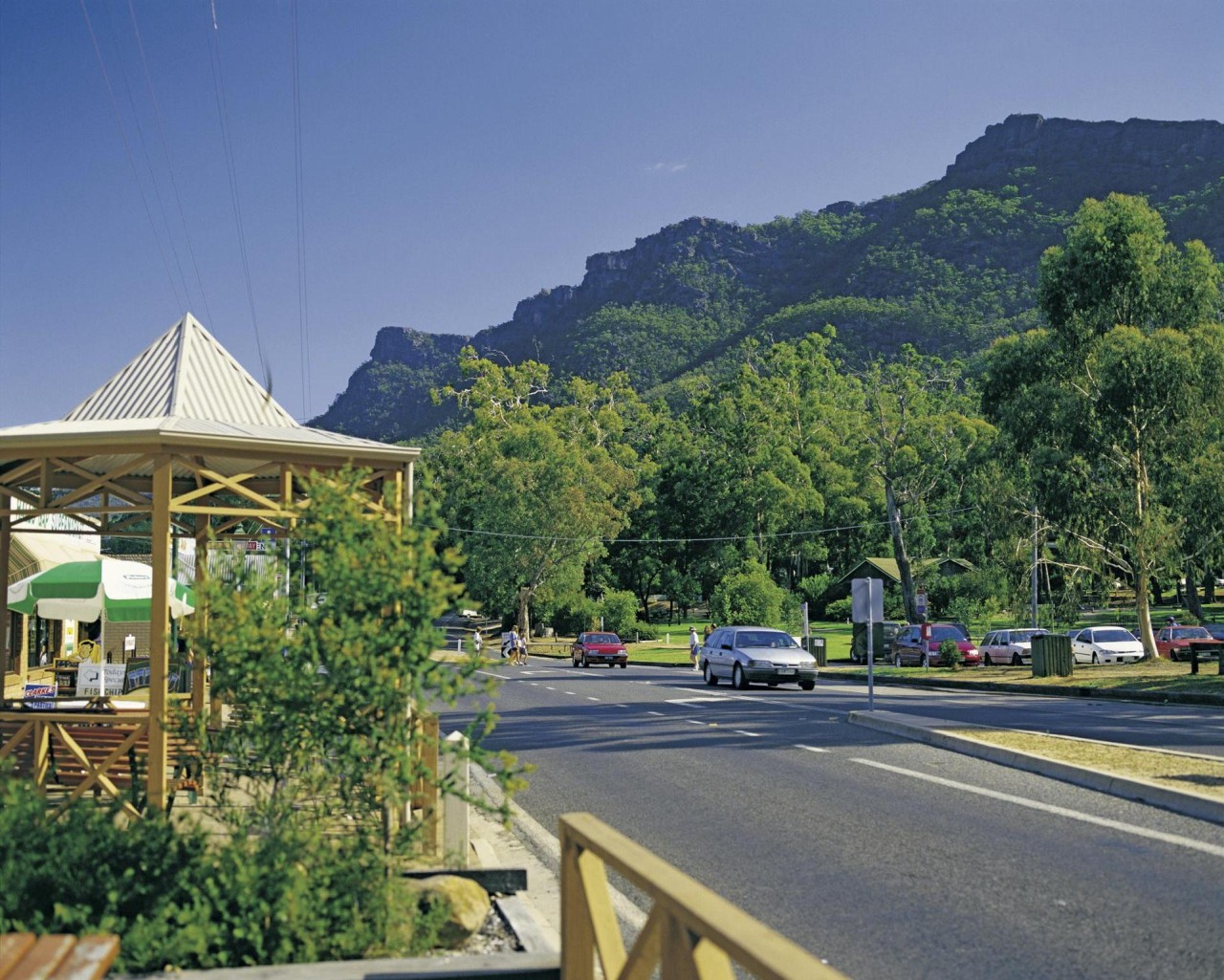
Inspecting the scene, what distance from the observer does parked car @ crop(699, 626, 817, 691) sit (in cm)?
3178

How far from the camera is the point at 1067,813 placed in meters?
11.6

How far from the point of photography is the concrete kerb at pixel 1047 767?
11.5 meters

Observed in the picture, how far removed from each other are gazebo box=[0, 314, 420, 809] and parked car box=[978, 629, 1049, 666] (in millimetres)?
35576

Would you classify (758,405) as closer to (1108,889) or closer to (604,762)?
(604,762)

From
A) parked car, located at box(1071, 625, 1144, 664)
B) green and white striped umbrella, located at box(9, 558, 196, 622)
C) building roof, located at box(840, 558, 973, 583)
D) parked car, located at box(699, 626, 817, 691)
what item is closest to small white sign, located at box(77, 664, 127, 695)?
green and white striped umbrella, located at box(9, 558, 196, 622)

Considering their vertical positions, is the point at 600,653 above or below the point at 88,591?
below

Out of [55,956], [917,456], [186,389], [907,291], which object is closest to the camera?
[55,956]

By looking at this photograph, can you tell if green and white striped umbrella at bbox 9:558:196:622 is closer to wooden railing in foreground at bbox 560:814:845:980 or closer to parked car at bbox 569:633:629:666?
wooden railing in foreground at bbox 560:814:845:980

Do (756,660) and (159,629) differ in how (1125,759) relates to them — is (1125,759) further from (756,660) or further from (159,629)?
(756,660)

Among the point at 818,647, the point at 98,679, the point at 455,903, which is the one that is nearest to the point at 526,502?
the point at 818,647

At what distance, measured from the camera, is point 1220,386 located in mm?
35781

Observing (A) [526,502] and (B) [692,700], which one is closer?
(B) [692,700]

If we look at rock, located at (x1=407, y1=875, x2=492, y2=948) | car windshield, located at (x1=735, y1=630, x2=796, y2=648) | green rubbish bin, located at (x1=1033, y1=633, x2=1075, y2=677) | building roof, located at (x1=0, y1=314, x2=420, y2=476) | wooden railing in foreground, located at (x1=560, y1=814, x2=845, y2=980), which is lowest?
green rubbish bin, located at (x1=1033, y1=633, x2=1075, y2=677)

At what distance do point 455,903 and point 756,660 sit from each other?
25.3 m
